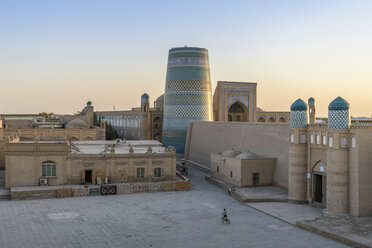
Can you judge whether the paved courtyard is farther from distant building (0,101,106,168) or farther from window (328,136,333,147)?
distant building (0,101,106,168)

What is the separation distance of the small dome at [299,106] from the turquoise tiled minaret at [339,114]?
2492 mm

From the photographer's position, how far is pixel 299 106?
20.8 metres

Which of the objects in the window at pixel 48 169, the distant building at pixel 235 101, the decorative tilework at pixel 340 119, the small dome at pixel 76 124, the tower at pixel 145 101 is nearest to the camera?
the decorative tilework at pixel 340 119

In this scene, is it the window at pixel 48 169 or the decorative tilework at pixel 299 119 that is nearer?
the decorative tilework at pixel 299 119

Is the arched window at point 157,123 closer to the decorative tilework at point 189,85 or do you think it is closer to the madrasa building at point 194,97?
the madrasa building at point 194,97

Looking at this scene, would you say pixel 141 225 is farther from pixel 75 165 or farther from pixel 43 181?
pixel 43 181

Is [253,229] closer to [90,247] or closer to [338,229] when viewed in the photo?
[338,229]

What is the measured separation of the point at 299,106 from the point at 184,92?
18.3 m

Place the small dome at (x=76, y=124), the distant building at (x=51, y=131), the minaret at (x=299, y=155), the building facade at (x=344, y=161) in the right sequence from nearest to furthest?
1. the building facade at (x=344, y=161)
2. the minaret at (x=299, y=155)
3. the distant building at (x=51, y=131)
4. the small dome at (x=76, y=124)

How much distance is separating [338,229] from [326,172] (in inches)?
169

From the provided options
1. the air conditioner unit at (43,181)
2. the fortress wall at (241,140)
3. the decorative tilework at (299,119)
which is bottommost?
the air conditioner unit at (43,181)

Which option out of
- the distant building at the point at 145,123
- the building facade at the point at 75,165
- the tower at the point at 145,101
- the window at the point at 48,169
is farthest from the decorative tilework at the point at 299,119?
the tower at the point at 145,101

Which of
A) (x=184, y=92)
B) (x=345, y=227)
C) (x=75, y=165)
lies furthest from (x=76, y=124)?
(x=345, y=227)

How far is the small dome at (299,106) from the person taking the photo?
20766mm
